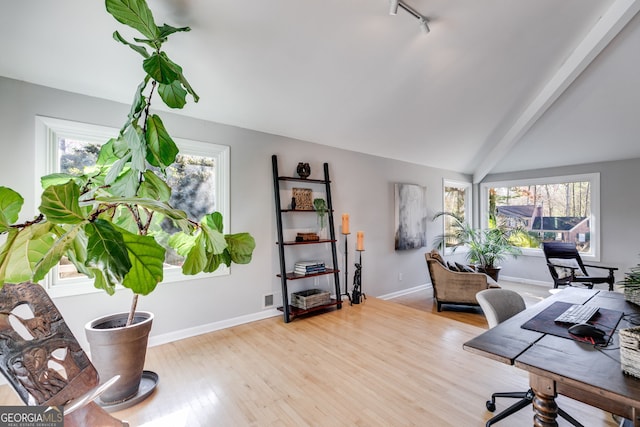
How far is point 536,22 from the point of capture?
9.00ft

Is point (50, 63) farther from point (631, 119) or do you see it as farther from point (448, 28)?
point (631, 119)

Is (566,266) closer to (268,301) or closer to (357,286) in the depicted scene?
(357,286)

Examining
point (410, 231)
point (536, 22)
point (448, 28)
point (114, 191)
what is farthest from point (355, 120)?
point (114, 191)

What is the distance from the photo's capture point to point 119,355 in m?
1.88

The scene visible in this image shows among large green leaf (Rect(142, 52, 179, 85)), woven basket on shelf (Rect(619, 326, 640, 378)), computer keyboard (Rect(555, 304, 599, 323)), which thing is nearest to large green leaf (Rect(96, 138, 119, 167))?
large green leaf (Rect(142, 52, 179, 85))

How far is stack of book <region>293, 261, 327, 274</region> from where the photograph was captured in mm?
3590

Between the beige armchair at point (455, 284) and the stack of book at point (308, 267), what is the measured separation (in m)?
1.77

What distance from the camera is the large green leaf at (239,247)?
2053 millimetres

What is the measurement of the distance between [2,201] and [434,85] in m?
3.72

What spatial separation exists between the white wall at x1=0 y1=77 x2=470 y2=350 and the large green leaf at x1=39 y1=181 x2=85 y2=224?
1.81m

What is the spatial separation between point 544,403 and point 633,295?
1437mm

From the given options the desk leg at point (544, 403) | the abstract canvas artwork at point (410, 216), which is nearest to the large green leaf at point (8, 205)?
the desk leg at point (544, 403)

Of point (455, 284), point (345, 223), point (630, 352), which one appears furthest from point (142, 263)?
point (455, 284)

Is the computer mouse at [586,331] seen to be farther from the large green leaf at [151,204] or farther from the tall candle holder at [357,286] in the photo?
the tall candle holder at [357,286]
